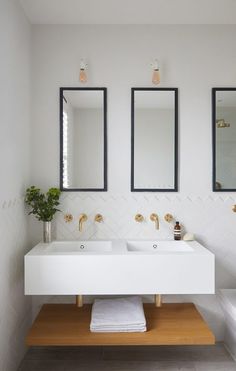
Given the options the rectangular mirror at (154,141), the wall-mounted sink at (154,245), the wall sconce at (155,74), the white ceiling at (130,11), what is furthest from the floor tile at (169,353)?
the white ceiling at (130,11)

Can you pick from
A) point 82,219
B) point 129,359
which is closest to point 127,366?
point 129,359

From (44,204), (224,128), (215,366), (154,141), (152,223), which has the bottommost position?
(215,366)

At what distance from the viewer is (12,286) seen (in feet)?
7.30

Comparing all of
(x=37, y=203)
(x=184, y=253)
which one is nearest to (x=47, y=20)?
(x=37, y=203)

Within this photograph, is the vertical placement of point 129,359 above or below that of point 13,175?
below

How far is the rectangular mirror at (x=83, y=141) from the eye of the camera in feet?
8.67

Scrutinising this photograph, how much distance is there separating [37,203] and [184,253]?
46.0 inches

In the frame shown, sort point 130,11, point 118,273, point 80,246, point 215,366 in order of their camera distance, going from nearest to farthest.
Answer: point 118,273, point 215,366, point 130,11, point 80,246

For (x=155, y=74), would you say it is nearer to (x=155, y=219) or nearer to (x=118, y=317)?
(x=155, y=219)

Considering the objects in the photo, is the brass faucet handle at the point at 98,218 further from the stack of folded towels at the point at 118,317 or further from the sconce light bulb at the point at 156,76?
the sconce light bulb at the point at 156,76

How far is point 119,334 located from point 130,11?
234 centimetres

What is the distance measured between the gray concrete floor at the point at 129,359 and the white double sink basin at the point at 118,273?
63 cm

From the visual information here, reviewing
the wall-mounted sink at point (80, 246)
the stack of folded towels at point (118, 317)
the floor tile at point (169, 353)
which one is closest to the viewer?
the stack of folded towels at point (118, 317)

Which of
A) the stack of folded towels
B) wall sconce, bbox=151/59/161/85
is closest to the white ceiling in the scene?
wall sconce, bbox=151/59/161/85
